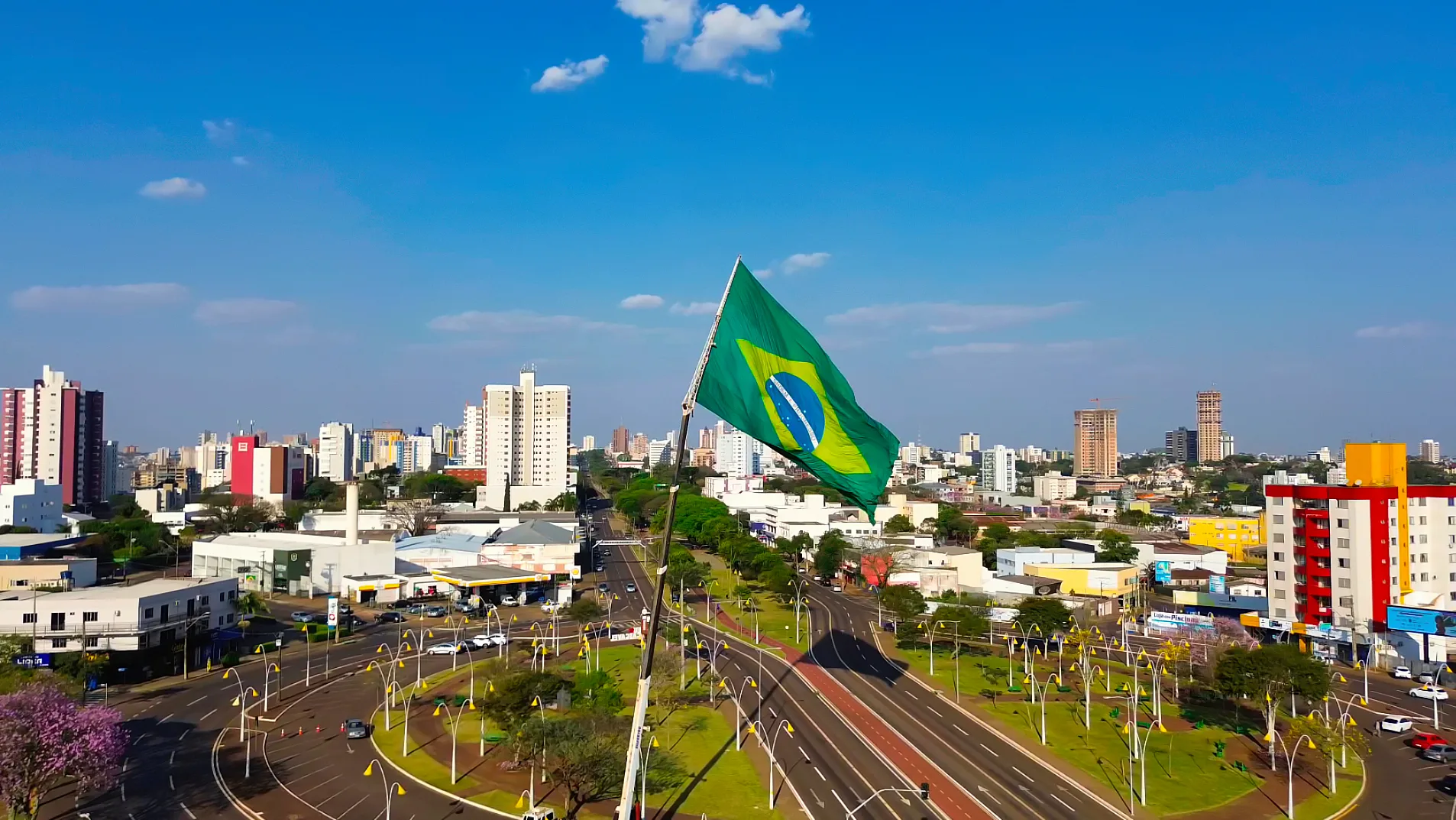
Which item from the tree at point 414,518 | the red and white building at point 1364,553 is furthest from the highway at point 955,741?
the tree at point 414,518

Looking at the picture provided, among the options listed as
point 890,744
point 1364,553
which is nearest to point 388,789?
point 890,744

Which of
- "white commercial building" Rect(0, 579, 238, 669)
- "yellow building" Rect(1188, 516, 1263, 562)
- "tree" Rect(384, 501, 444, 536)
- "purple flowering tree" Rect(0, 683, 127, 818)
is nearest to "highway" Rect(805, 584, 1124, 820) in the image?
"purple flowering tree" Rect(0, 683, 127, 818)

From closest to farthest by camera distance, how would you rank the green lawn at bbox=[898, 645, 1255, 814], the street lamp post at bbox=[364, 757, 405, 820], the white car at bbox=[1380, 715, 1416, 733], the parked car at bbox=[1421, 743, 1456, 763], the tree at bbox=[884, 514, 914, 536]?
the street lamp post at bbox=[364, 757, 405, 820] < the green lawn at bbox=[898, 645, 1255, 814] < the parked car at bbox=[1421, 743, 1456, 763] < the white car at bbox=[1380, 715, 1416, 733] < the tree at bbox=[884, 514, 914, 536]

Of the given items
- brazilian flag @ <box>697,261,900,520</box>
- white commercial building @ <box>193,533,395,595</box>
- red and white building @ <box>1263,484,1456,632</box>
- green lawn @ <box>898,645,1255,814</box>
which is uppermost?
brazilian flag @ <box>697,261,900,520</box>

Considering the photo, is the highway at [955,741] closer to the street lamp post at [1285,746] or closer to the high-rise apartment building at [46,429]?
the street lamp post at [1285,746]

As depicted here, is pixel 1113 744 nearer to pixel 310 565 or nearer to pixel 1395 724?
pixel 1395 724

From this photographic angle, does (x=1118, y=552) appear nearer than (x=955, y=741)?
No

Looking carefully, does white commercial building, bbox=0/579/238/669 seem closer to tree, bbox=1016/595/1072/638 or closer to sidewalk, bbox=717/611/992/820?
sidewalk, bbox=717/611/992/820
